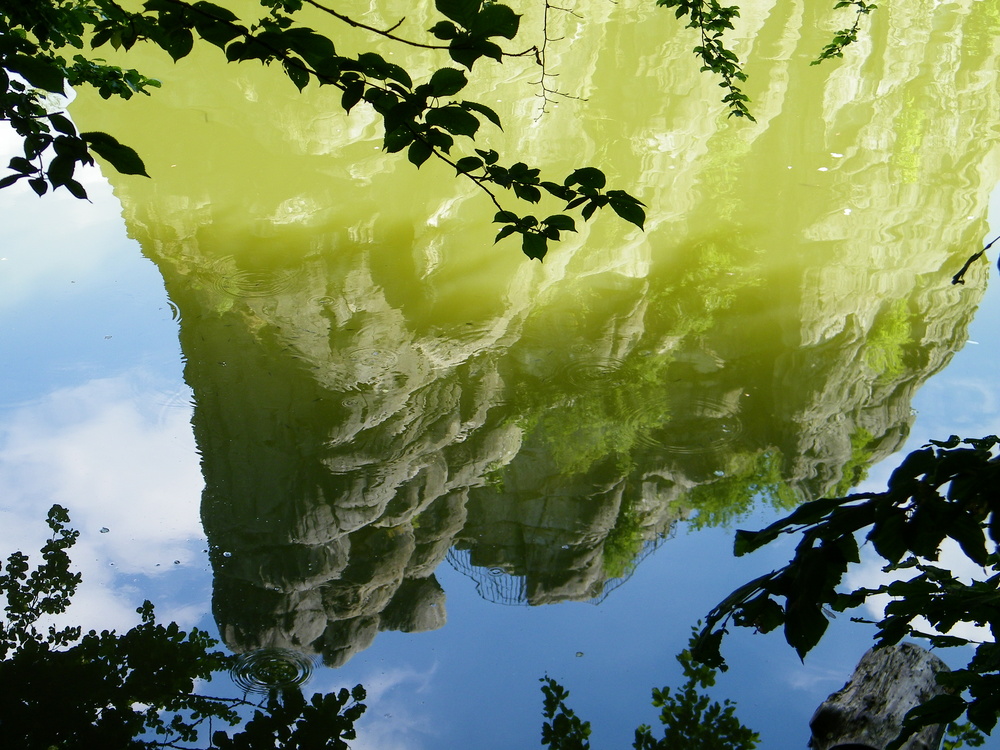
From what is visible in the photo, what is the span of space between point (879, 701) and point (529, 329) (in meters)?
3.04

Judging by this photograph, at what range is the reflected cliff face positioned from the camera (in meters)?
4.11

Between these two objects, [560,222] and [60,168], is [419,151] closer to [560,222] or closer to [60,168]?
[560,222]

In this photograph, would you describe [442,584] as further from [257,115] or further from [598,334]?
[257,115]

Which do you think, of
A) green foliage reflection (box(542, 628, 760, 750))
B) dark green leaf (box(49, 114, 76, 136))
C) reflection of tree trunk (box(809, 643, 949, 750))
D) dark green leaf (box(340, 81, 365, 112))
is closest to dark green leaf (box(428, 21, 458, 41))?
dark green leaf (box(340, 81, 365, 112))

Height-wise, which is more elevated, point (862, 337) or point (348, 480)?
point (862, 337)

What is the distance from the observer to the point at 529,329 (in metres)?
5.58

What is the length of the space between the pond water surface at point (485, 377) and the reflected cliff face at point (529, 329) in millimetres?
20

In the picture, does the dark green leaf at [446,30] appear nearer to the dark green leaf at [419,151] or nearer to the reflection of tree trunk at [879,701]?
the dark green leaf at [419,151]

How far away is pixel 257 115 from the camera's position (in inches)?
356

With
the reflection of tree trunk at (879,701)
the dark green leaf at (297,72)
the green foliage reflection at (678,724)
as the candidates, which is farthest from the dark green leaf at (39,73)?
the reflection of tree trunk at (879,701)

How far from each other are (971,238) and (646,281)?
2.61m

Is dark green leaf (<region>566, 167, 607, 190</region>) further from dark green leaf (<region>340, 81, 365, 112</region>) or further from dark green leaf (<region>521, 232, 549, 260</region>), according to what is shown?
dark green leaf (<region>340, 81, 365, 112</region>)

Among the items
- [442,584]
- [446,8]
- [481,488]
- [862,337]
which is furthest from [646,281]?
[446,8]

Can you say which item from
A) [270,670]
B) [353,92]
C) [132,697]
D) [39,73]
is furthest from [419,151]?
[132,697]
